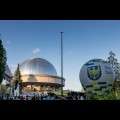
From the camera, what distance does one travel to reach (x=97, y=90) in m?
31.2

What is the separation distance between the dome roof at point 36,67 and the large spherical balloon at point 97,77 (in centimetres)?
8133

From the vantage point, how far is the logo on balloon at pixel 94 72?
31.2 m

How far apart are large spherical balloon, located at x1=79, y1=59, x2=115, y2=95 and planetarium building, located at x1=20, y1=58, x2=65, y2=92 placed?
A: 7220 cm

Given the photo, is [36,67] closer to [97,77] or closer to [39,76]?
[39,76]

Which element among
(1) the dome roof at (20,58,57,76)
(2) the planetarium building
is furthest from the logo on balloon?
(1) the dome roof at (20,58,57,76)

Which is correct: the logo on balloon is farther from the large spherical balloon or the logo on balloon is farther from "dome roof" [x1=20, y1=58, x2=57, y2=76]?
"dome roof" [x1=20, y1=58, x2=57, y2=76]

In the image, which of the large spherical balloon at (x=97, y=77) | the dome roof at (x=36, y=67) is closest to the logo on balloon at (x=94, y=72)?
the large spherical balloon at (x=97, y=77)

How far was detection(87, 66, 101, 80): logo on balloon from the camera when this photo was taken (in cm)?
3123

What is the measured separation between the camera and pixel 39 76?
10981 centimetres

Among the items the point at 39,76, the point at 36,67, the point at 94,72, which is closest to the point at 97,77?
the point at 94,72

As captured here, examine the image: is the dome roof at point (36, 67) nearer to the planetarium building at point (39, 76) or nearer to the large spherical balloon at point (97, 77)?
the planetarium building at point (39, 76)

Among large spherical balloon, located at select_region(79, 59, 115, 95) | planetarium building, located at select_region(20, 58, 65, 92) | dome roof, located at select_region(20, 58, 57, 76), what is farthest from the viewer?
dome roof, located at select_region(20, 58, 57, 76)

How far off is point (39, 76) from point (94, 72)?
79569 mm
